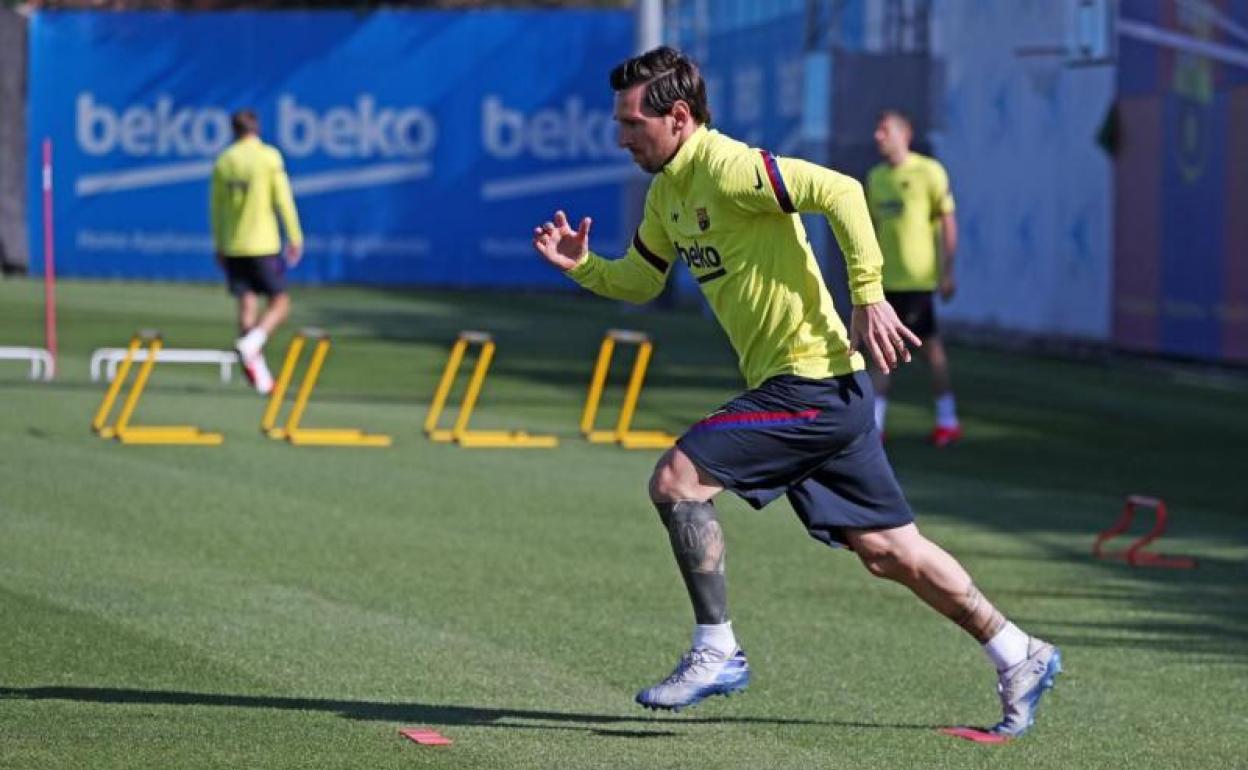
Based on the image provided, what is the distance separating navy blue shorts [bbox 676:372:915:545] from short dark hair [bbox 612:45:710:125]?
80 centimetres

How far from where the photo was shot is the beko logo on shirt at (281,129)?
123ft

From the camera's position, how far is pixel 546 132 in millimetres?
37688

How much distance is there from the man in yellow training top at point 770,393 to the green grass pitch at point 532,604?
0.32m

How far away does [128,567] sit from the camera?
10.3 meters

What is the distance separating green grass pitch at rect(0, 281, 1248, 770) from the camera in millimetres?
7145

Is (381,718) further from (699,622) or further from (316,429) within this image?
(316,429)

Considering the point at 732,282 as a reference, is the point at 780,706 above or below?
below

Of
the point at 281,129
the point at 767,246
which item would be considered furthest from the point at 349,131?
the point at 767,246

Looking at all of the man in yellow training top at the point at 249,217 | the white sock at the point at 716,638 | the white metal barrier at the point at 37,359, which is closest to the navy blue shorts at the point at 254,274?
the man in yellow training top at the point at 249,217

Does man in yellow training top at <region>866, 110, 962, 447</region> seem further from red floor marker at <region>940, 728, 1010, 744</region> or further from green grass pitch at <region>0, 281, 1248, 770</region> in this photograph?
red floor marker at <region>940, 728, 1010, 744</region>

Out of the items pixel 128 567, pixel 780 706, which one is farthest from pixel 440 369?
pixel 780 706

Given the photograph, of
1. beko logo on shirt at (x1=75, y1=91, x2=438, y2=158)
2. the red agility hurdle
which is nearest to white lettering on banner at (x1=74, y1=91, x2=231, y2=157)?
beko logo on shirt at (x1=75, y1=91, x2=438, y2=158)

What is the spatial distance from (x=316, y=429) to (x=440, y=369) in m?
5.90

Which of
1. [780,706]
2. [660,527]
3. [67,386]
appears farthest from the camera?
[67,386]
